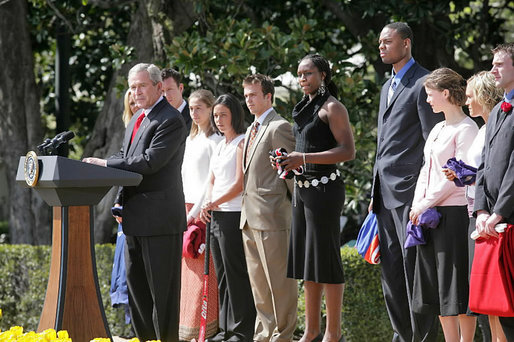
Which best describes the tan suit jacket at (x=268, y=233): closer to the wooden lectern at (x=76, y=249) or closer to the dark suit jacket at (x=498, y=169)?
the wooden lectern at (x=76, y=249)

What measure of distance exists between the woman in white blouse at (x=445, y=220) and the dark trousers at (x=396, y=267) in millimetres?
233

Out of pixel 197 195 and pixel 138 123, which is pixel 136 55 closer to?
pixel 197 195

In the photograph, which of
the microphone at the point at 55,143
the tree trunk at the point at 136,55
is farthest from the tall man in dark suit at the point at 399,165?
the tree trunk at the point at 136,55

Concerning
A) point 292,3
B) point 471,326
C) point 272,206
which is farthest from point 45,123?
point 471,326

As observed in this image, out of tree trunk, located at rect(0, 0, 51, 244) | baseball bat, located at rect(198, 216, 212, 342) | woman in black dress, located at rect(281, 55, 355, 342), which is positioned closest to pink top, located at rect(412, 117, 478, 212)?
woman in black dress, located at rect(281, 55, 355, 342)

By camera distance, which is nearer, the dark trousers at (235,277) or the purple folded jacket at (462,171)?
the purple folded jacket at (462,171)

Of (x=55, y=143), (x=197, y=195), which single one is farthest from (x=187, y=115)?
(x=55, y=143)

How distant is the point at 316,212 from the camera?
18.1 feet

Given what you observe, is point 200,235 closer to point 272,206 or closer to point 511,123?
point 272,206

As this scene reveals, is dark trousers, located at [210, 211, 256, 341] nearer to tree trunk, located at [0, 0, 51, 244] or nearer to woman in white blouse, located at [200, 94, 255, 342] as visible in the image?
woman in white blouse, located at [200, 94, 255, 342]

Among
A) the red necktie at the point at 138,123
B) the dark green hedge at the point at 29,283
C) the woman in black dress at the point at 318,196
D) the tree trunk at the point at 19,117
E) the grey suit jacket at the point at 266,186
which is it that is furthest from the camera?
the tree trunk at the point at 19,117

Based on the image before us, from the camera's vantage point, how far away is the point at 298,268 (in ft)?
18.5

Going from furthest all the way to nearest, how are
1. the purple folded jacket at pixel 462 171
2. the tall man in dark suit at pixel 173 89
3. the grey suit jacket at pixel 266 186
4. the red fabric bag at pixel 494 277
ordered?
1. the tall man in dark suit at pixel 173 89
2. the grey suit jacket at pixel 266 186
3. the purple folded jacket at pixel 462 171
4. the red fabric bag at pixel 494 277

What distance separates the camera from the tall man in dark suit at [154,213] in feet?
17.7
